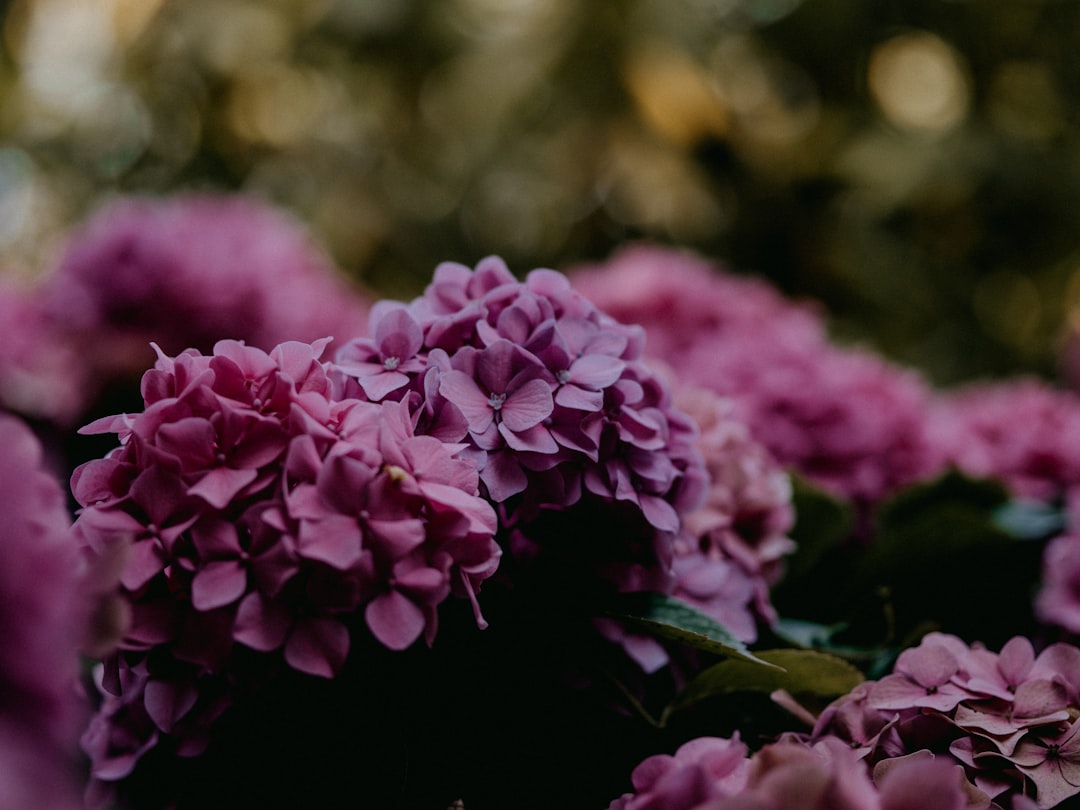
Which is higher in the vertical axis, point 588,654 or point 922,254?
point 588,654

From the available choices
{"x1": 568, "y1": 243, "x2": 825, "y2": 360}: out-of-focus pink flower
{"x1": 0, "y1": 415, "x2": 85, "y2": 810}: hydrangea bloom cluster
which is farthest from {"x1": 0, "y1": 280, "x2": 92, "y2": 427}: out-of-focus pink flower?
{"x1": 0, "y1": 415, "x2": 85, "y2": 810}: hydrangea bloom cluster

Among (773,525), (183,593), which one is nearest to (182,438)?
(183,593)

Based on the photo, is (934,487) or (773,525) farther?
(934,487)

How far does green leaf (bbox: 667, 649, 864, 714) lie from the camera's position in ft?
1.86

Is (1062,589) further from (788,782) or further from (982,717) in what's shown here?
(788,782)

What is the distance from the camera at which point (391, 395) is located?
52 cm

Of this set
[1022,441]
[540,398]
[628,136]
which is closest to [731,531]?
[540,398]

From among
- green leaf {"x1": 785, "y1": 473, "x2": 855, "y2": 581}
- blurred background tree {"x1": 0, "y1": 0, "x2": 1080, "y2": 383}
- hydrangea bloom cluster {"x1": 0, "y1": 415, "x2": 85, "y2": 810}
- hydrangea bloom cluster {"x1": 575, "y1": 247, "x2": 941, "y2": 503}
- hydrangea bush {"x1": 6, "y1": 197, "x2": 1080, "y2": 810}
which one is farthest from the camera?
blurred background tree {"x1": 0, "y1": 0, "x2": 1080, "y2": 383}

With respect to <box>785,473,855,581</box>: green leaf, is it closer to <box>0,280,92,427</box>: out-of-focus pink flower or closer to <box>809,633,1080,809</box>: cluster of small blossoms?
<box>809,633,1080,809</box>: cluster of small blossoms

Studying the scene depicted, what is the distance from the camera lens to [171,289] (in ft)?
4.55

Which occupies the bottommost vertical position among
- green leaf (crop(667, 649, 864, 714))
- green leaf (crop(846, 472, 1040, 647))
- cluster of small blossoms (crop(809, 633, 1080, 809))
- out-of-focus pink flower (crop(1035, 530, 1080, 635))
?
green leaf (crop(846, 472, 1040, 647))

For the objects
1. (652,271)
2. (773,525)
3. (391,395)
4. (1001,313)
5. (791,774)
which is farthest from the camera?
(1001,313)

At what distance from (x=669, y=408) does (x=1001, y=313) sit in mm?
2645

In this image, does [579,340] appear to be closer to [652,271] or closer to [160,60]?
[652,271]
